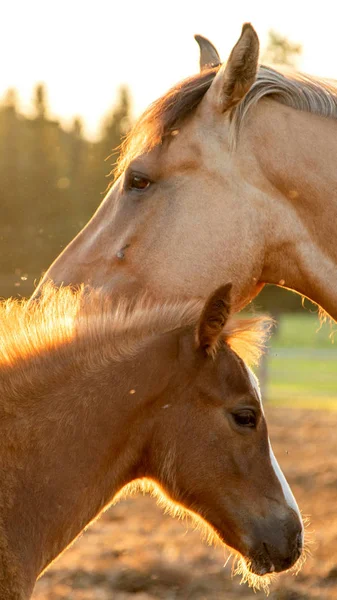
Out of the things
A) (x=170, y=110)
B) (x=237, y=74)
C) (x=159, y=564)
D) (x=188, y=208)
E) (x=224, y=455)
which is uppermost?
(x=237, y=74)

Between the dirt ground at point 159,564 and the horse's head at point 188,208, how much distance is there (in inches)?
84.5

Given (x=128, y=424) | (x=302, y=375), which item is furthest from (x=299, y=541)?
(x=302, y=375)

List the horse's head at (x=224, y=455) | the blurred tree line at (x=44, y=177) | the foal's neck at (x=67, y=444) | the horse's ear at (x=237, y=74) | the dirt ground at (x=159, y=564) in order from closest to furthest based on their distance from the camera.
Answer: the foal's neck at (x=67, y=444), the horse's ear at (x=237, y=74), the horse's head at (x=224, y=455), the dirt ground at (x=159, y=564), the blurred tree line at (x=44, y=177)

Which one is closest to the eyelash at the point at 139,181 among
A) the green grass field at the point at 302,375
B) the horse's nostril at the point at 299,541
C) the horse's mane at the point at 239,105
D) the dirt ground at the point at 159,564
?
the horse's mane at the point at 239,105

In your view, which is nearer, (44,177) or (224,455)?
(224,455)

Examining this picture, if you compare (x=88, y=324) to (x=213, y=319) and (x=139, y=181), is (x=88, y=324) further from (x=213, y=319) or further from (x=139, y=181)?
(x=139, y=181)

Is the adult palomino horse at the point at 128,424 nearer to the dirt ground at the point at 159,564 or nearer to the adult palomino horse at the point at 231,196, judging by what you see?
the adult palomino horse at the point at 231,196

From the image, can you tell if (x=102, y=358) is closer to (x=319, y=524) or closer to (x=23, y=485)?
(x=23, y=485)

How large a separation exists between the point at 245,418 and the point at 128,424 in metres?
0.47

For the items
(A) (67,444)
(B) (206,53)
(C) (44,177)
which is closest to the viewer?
(A) (67,444)

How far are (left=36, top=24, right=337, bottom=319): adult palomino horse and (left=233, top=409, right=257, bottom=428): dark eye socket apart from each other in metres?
0.45

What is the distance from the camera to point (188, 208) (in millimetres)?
3547

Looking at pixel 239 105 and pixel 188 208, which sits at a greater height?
pixel 239 105

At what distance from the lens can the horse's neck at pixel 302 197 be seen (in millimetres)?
3527
